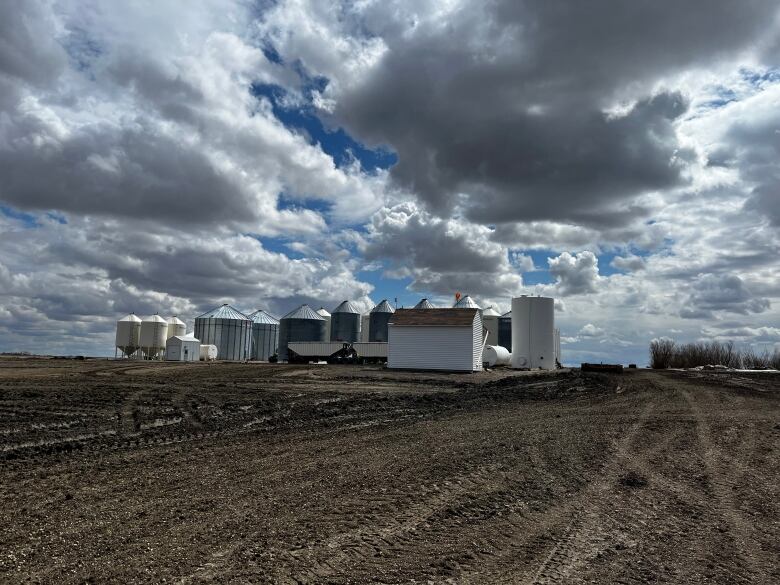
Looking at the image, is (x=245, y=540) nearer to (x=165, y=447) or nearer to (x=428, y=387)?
(x=165, y=447)

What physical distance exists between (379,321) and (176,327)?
2811 centimetres

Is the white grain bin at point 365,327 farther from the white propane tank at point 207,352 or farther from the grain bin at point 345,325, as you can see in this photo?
the white propane tank at point 207,352

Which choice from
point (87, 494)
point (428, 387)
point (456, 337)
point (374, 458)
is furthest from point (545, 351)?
point (87, 494)

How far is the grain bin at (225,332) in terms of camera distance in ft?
235

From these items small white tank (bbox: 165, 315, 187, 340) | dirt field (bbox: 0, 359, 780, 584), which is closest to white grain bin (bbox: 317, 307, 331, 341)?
Result: small white tank (bbox: 165, 315, 187, 340)

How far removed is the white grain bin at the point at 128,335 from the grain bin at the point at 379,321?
1141 inches

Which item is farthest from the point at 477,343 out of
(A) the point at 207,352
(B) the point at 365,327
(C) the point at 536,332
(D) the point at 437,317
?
(A) the point at 207,352

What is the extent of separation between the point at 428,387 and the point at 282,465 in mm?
18692

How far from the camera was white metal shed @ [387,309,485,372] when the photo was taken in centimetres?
3969

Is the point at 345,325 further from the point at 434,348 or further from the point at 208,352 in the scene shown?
the point at 434,348

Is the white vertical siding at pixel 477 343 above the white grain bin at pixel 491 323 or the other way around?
the other way around

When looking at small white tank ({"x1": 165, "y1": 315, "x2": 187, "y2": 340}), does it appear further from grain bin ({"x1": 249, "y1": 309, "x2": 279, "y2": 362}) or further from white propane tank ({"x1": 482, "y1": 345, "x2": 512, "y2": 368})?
white propane tank ({"x1": 482, "y1": 345, "x2": 512, "y2": 368})

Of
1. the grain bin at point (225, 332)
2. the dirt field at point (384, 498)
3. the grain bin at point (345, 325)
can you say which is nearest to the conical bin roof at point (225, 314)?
the grain bin at point (225, 332)

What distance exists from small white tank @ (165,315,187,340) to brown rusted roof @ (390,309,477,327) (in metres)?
42.0
